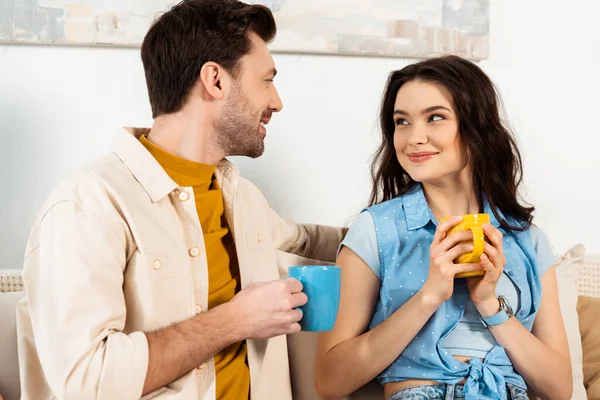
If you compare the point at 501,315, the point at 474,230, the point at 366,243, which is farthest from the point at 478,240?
the point at 366,243

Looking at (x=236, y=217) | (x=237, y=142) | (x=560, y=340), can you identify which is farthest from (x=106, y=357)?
(x=560, y=340)

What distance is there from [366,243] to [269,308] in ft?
1.43

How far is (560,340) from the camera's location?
1.64m

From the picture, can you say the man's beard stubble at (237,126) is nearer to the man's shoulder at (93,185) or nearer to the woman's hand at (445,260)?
the man's shoulder at (93,185)

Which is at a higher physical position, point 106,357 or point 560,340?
point 106,357

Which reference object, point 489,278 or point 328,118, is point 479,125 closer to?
point 489,278

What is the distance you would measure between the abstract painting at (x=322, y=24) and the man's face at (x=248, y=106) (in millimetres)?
444

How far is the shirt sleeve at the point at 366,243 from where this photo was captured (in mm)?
1641

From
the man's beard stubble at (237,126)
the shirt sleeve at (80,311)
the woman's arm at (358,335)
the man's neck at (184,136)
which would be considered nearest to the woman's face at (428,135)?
the woman's arm at (358,335)

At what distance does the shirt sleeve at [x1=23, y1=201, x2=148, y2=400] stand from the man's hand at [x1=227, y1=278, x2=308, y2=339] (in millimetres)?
186

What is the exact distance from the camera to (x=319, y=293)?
128 cm

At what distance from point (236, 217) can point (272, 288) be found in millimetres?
310

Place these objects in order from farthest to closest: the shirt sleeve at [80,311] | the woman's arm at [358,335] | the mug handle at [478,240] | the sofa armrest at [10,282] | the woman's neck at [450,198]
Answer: the sofa armrest at [10,282] → the woman's neck at [450,198] → the woman's arm at [358,335] → the mug handle at [478,240] → the shirt sleeve at [80,311]

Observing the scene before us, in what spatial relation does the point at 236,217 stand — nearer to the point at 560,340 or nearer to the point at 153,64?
the point at 153,64
